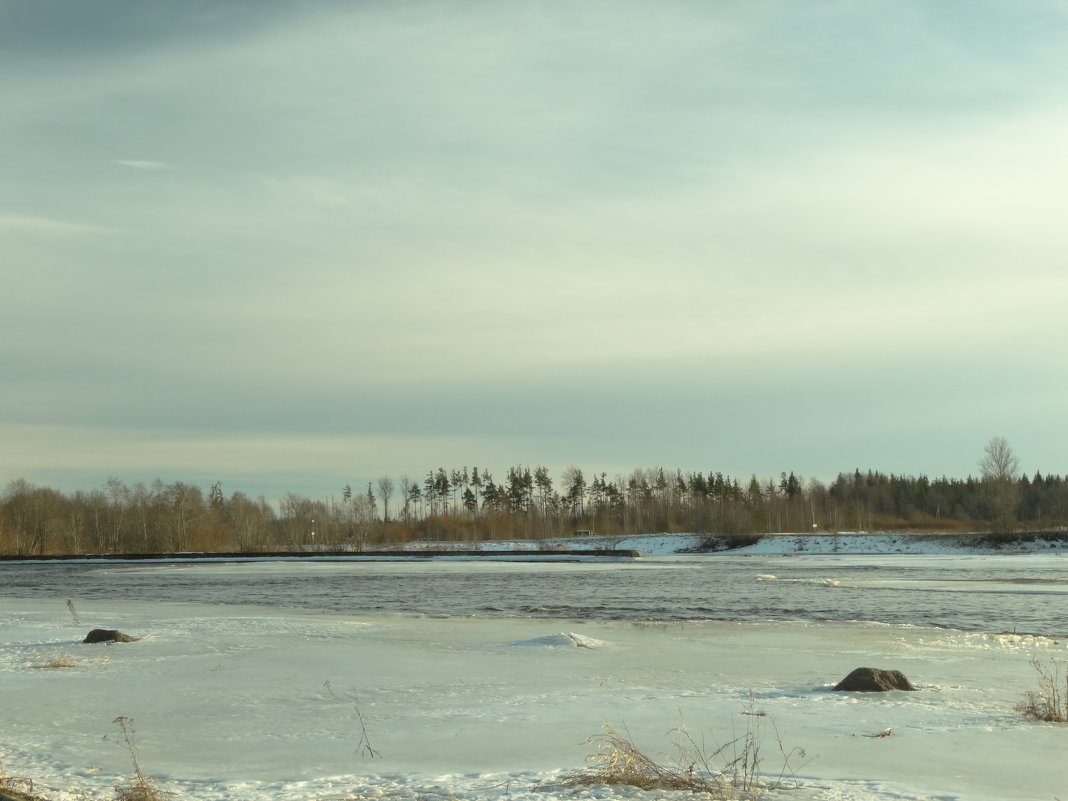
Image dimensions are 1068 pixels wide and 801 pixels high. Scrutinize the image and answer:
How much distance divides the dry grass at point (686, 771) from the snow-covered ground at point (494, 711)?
0.55 feet

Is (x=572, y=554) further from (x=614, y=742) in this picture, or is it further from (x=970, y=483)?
(x=970, y=483)

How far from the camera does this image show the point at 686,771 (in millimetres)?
8109

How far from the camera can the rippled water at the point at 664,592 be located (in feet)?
86.6

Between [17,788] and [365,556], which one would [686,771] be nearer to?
[17,788]

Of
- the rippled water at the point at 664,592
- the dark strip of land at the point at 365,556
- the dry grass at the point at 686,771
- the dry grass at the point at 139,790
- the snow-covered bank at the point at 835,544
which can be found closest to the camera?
the dry grass at the point at 139,790

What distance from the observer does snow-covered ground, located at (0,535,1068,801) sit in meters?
8.21

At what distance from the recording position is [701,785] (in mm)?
7719

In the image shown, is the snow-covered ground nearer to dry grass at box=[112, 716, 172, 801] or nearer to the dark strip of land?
dry grass at box=[112, 716, 172, 801]

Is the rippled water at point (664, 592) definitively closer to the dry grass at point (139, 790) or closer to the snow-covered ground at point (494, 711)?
the snow-covered ground at point (494, 711)

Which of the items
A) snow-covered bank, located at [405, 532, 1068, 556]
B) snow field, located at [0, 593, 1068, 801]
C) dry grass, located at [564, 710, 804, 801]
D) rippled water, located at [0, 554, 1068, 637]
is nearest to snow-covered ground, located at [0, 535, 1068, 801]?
snow field, located at [0, 593, 1068, 801]

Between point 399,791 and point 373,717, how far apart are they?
3.61m

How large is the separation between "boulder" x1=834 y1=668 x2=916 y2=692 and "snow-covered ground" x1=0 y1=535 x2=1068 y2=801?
0.26 meters

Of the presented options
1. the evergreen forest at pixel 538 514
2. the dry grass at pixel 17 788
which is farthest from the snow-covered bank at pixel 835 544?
the dry grass at pixel 17 788

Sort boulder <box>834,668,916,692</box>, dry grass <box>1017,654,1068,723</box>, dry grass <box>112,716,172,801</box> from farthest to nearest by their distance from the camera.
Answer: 1. boulder <box>834,668,916,692</box>
2. dry grass <box>1017,654,1068,723</box>
3. dry grass <box>112,716,172,801</box>
